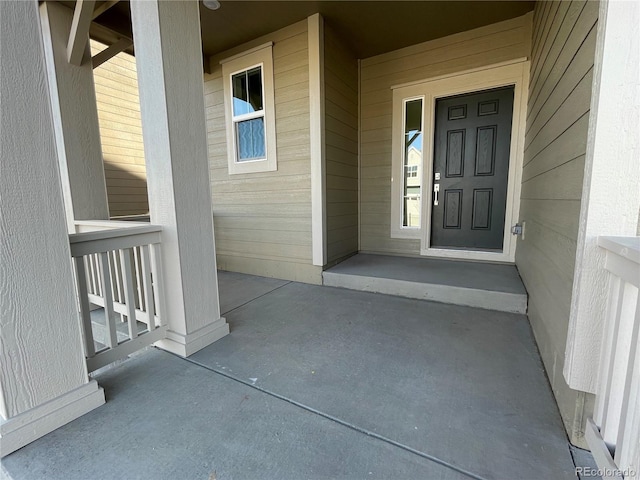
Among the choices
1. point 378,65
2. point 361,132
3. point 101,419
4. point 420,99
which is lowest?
point 101,419

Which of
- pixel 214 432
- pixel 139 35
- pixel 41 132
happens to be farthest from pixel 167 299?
pixel 139 35

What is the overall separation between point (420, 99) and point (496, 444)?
130 inches

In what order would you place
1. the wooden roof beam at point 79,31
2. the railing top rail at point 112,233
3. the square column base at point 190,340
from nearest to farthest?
1. the railing top rail at point 112,233
2. the square column base at point 190,340
3. the wooden roof beam at point 79,31

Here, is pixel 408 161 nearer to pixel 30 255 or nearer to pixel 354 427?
pixel 354 427

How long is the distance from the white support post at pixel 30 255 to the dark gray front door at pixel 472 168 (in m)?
3.33

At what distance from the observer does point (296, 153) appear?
305cm

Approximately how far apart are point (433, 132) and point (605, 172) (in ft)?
8.46

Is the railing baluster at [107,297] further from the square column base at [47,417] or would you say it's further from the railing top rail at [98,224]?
the railing top rail at [98,224]

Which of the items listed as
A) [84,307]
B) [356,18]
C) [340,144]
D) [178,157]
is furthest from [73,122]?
[356,18]

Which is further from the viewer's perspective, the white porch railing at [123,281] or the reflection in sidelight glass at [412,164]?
the reflection in sidelight glass at [412,164]

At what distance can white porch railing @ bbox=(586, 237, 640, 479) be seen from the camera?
80 centimetres

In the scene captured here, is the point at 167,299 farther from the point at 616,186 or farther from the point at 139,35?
the point at 616,186

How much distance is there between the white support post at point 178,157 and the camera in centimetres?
163

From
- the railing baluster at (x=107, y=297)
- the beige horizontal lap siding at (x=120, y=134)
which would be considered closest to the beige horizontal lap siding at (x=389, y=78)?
the railing baluster at (x=107, y=297)
